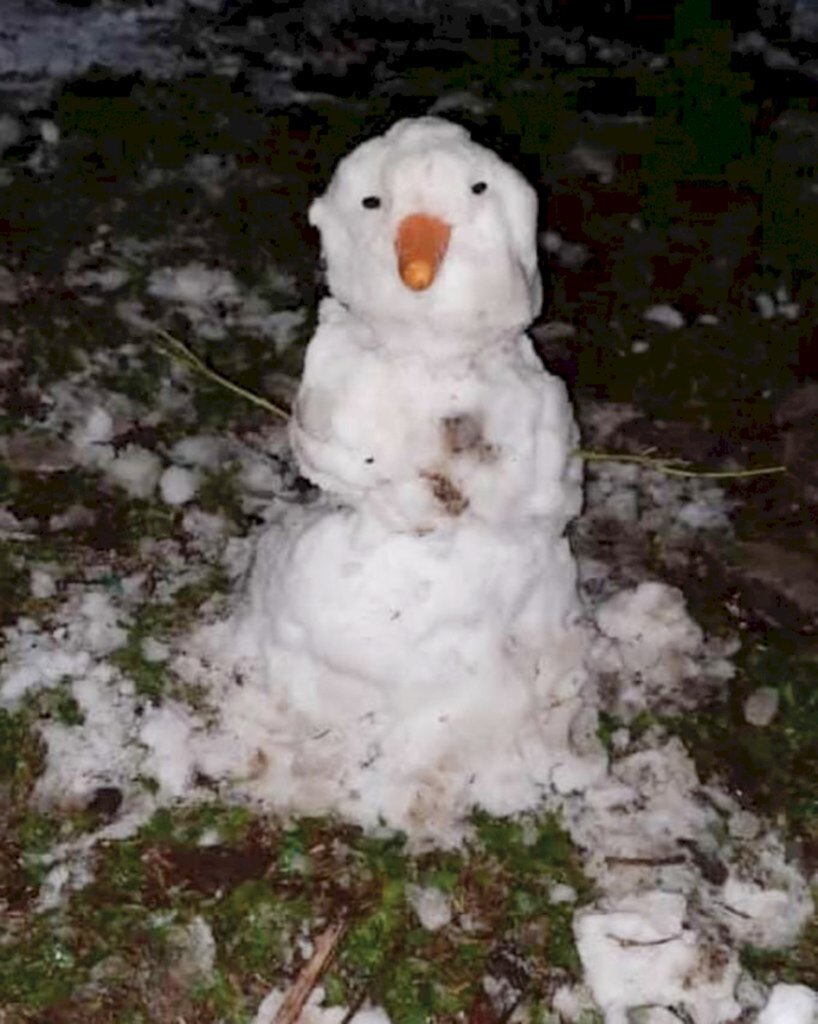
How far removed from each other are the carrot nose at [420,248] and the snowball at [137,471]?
0.98 m

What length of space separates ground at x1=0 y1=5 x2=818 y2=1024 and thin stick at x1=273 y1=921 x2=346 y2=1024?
0.05 feet

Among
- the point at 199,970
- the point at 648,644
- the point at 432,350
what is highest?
the point at 432,350

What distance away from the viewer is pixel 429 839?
214cm

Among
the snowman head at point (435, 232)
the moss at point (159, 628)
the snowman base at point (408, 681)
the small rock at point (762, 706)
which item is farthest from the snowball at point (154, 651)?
the small rock at point (762, 706)

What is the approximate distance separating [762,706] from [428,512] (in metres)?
0.73

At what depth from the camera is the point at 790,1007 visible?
1.98 m

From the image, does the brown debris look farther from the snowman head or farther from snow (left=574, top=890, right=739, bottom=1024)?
snow (left=574, top=890, right=739, bottom=1024)

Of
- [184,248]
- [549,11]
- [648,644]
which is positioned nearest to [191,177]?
[184,248]

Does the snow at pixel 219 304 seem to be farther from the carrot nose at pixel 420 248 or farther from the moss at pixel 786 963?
the moss at pixel 786 963

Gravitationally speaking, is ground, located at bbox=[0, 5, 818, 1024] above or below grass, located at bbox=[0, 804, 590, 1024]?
above

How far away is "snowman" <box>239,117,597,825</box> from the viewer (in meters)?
1.82

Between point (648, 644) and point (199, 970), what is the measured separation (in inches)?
33.0

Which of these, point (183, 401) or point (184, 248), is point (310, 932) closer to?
point (183, 401)

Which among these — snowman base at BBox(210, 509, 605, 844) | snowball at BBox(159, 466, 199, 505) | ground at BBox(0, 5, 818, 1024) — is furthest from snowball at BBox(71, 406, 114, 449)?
snowman base at BBox(210, 509, 605, 844)
